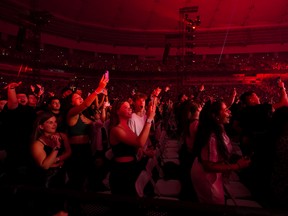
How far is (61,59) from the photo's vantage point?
15.3 meters

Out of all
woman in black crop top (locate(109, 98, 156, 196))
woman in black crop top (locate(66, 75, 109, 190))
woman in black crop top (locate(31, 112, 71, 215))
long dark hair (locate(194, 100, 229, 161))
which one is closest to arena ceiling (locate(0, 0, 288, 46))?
woman in black crop top (locate(66, 75, 109, 190))

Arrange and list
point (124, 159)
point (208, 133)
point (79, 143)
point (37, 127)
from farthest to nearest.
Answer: point (79, 143) → point (124, 159) → point (37, 127) → point (208, 133)

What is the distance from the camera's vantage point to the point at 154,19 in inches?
726

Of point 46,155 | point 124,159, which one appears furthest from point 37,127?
point 124,159

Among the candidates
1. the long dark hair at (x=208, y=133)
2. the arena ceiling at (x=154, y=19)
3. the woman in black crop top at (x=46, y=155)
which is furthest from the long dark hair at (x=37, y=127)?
the arena ceiling at (x=154, y=19)

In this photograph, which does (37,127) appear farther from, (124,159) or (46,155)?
(124,159)

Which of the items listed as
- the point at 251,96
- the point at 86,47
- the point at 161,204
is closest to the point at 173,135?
the point at 251,96

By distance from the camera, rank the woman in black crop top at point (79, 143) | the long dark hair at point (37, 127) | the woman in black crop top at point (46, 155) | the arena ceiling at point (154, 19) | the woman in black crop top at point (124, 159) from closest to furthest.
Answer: the woman in black crop top at point (46, 155), the long dark hair at point (37, 127), the woman in black crop top at point (124, 159), the woman in black crop top at point (79, 143), the arena ceiling at point (154, 19)

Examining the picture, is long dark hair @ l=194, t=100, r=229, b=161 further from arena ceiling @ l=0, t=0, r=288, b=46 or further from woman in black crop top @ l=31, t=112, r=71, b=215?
arena ceiling @ l=0, t=0, r=288, b=46

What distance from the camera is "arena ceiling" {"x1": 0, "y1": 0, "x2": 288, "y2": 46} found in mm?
17000

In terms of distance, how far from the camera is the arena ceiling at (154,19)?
17000mm

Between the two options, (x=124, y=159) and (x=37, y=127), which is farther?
(x=124, y=159)

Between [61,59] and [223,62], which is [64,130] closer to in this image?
[61,59]

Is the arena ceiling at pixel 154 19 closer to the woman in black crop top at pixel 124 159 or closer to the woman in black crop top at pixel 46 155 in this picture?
the woman in black crop top at pixel 124 159
